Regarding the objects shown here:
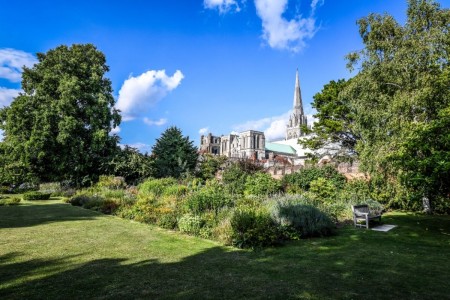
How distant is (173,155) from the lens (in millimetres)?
28641

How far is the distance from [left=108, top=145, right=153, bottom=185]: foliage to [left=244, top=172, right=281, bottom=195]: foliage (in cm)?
1171

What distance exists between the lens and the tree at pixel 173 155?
93.3 ft

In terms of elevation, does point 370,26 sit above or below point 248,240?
above

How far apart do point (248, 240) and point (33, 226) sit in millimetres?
8027

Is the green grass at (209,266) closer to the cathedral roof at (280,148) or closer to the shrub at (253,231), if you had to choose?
the shrub at (253,231)

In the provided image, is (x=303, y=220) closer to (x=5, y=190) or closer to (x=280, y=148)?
(x=5, y=190)

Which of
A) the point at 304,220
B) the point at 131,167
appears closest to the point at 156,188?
the point at 131,167

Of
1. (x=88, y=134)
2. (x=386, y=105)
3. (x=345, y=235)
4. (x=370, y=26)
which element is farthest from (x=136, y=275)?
(x=88, y=134)

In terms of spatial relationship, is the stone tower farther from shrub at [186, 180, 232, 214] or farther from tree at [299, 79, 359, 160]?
shrub at [186, 180, 232, 214]

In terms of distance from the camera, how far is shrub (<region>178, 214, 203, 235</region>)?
9505mm

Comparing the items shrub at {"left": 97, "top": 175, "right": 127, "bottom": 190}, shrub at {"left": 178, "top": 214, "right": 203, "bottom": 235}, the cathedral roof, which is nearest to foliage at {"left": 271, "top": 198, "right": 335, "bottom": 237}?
shrub at {"left": 178, "top": 214, "right": 203, "bottom": 235}

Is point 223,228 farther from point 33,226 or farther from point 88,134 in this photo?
point 88,134

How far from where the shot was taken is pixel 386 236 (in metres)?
9.12

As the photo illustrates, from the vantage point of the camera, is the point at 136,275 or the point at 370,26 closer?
the point at 136,275
